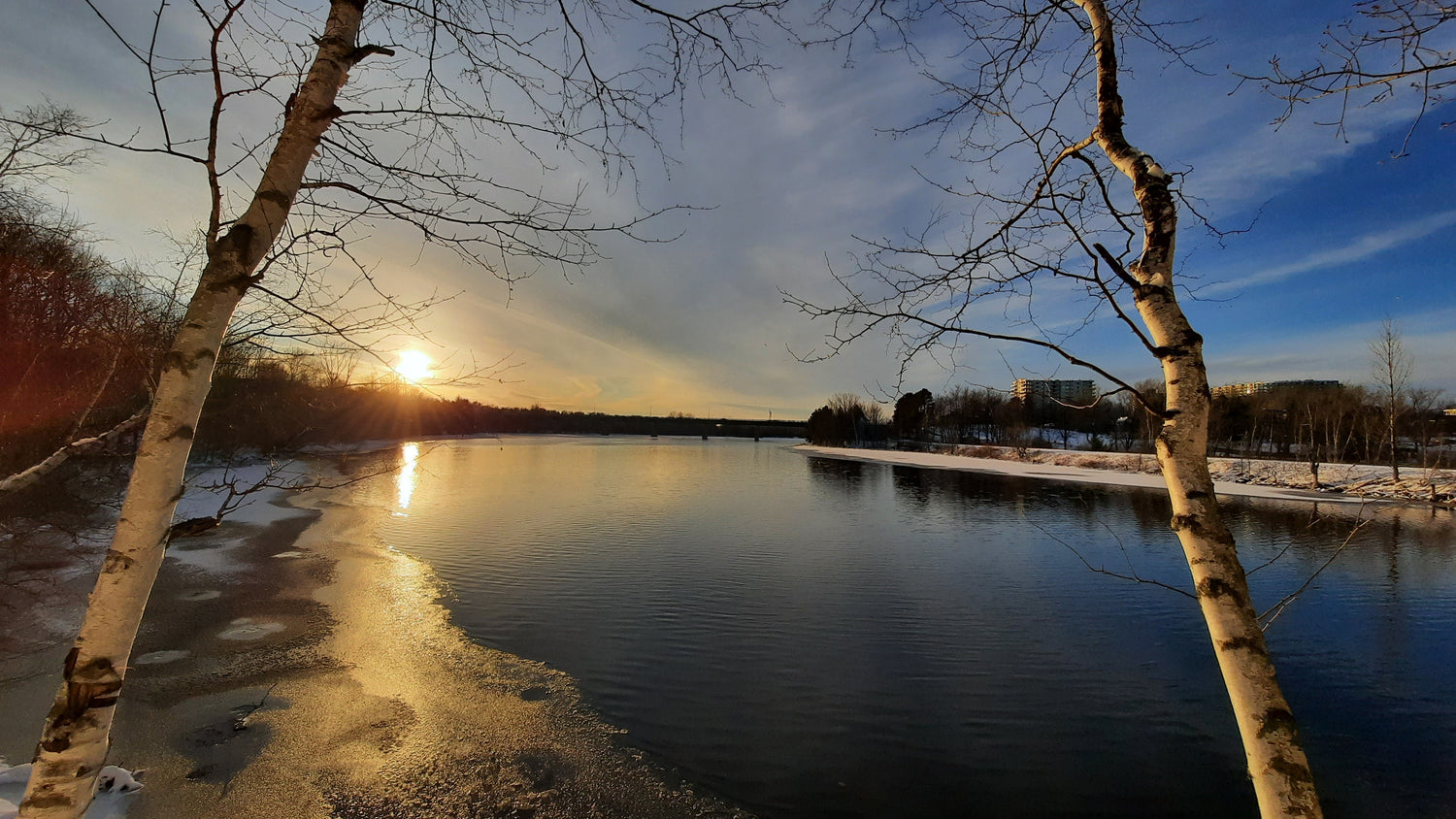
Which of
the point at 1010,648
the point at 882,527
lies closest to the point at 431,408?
the point at 882,527

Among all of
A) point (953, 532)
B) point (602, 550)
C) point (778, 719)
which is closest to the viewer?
point (778, 719)

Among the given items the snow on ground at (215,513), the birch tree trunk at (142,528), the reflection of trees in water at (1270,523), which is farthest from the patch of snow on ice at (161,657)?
the reflection of trees in water at (1270,523)

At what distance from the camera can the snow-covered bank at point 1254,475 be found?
28.1 m

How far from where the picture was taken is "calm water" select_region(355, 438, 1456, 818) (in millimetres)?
5656

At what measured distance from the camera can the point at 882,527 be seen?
19.2 meters

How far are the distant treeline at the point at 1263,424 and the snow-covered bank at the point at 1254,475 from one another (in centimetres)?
178

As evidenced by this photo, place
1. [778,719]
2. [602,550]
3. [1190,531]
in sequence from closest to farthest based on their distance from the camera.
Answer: [1190,531]
[778,719]
[602,550]

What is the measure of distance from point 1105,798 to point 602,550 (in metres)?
11.2

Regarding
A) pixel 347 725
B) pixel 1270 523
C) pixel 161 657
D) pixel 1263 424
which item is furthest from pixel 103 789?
pixel 1263 424

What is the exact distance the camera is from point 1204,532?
88.7 inches

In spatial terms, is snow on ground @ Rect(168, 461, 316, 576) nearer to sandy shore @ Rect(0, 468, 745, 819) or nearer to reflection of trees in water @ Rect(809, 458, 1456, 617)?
sandy shore @ Rect(0, 468, 745, 819)

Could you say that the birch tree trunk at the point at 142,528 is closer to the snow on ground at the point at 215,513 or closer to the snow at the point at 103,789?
the snow at the point at 103,789

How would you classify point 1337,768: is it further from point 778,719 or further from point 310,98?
point 310,98

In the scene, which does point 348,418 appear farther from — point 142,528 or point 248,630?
point 142,528
